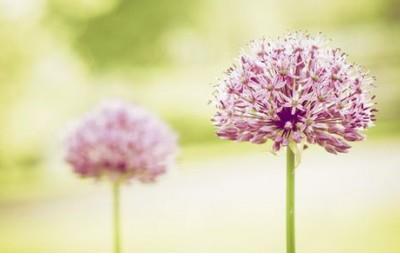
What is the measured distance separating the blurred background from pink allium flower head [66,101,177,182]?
121mm

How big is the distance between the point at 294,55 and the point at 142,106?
2.32 ft

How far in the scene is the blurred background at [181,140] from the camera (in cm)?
214

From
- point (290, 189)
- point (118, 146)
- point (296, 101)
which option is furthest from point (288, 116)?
point (118, 146)

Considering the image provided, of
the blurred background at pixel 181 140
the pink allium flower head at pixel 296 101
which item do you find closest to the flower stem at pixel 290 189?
the pink allium flower head at pixel 296 101

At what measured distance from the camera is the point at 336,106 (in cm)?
162

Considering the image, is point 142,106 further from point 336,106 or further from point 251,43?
point 336,106

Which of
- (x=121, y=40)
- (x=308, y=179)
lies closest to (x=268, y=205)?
(x=308, y=179)

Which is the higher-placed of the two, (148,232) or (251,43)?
(251,43)

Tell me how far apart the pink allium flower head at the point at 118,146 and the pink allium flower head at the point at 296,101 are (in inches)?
16.8

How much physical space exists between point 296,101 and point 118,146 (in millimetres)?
655

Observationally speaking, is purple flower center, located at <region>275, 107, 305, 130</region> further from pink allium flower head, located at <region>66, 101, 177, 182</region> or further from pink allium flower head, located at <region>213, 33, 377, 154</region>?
pink allium flower head, located at <region>66, 101, 177, 182</region>

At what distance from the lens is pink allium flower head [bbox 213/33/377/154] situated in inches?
64.2

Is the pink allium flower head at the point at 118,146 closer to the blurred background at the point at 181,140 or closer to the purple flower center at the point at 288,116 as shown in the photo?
the blurred background at the point at 181,140

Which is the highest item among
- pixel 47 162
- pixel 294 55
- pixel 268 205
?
pixel 294 55
